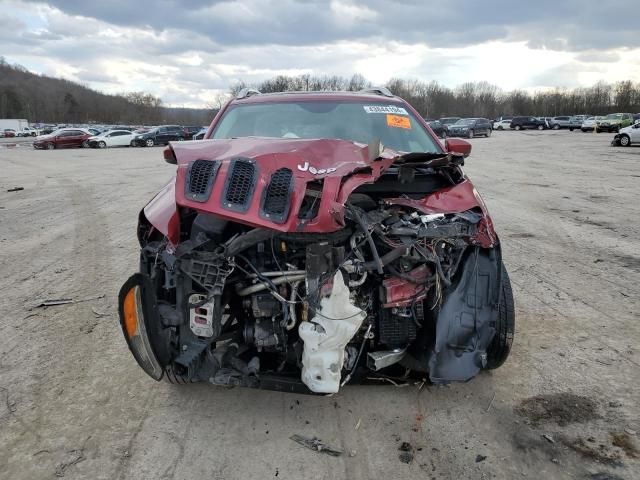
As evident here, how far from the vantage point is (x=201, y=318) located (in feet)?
8.59

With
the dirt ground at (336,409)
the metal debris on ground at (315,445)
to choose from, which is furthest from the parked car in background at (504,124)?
the metal debris on ground at (315,445)

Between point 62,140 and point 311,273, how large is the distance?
3878 cm

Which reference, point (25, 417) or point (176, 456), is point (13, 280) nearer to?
point (25, 417)

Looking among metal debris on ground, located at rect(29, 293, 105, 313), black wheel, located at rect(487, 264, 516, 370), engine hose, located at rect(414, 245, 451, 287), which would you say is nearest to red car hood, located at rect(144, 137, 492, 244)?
engine hose, located at rect(414, 245, 451, 287)

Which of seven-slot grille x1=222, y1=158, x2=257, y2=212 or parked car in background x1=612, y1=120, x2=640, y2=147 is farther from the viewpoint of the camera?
parked car in background x1=612, y1=120, x2=640, y2=147

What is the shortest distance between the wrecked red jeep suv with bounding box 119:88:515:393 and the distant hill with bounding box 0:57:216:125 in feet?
357

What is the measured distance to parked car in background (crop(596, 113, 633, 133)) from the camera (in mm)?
40969

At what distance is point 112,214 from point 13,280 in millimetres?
3705

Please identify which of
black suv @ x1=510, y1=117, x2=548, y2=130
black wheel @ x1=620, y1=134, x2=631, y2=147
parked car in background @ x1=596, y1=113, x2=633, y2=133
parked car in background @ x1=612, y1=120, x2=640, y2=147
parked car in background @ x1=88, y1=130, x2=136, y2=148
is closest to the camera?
parked car in background @ x1=612, y1=120, x2=640, y2=147

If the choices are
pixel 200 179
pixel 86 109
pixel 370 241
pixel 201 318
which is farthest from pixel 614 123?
pixel 86 109

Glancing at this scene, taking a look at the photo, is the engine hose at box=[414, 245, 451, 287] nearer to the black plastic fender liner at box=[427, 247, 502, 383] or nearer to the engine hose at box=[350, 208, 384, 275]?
the black plastic fender liner at box=[427, 247, 502, 383]

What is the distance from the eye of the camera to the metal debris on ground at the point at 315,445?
8.45 feet

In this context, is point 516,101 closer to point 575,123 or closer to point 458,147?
point 575,123

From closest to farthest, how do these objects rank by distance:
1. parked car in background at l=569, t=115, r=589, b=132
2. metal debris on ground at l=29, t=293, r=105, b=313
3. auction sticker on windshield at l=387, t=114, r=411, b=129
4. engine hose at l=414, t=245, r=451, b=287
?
engine hose at l=414, t=245, r=451, b=287, auction sticker on windshield at l=387, t=114, r=411, b=129, metal debris on ground at l=29, t=293, r=105, b=313, parked car in background at l=569, t=115, r=589, b=132
